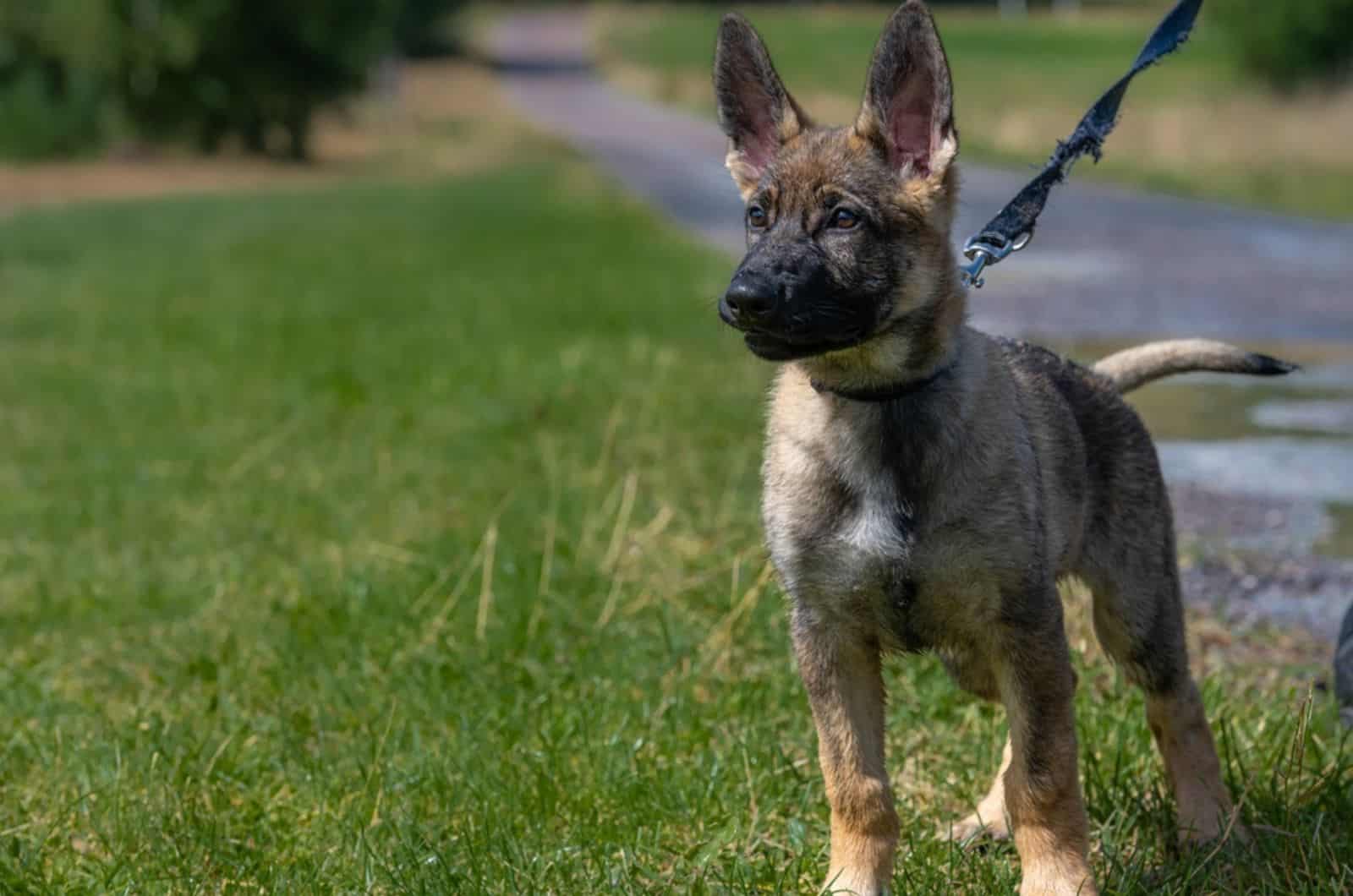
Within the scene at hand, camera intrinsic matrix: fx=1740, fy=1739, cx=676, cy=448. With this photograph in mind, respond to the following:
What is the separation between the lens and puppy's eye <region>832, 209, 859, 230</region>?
3.42 metres

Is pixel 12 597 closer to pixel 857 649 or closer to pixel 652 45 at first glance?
pixel 857 649

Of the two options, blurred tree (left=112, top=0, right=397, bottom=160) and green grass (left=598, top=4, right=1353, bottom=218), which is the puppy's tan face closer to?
green grass (left=598, top=4, right=1353, bottom=218)

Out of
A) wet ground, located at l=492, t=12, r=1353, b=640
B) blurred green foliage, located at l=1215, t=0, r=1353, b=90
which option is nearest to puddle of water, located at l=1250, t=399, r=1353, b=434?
wet ground, located at l=492, t=12, r=1353, b=640

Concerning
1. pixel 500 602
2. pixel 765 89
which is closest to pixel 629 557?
pixel 500 602

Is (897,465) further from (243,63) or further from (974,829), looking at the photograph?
(243,63)

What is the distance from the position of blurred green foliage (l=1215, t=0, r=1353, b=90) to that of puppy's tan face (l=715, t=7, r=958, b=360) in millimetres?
31794

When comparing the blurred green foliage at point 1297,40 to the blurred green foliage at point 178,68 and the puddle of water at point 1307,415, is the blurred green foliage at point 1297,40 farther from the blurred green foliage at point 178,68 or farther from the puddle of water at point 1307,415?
the puddle of water at point 1307,415

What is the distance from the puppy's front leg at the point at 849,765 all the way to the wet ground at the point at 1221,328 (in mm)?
1238

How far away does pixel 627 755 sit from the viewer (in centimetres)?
412

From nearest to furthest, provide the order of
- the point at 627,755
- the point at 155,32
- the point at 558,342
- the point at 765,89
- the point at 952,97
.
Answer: the point at 952,97 < the point at 765,89 < the point at 627,755 < the point at 558,342 < the point at 155,32

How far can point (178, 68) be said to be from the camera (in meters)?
31.6

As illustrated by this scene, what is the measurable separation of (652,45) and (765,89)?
52.3 meters

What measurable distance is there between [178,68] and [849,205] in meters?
30.4

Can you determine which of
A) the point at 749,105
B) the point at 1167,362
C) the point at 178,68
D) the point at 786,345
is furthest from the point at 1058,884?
the point at 178,68
